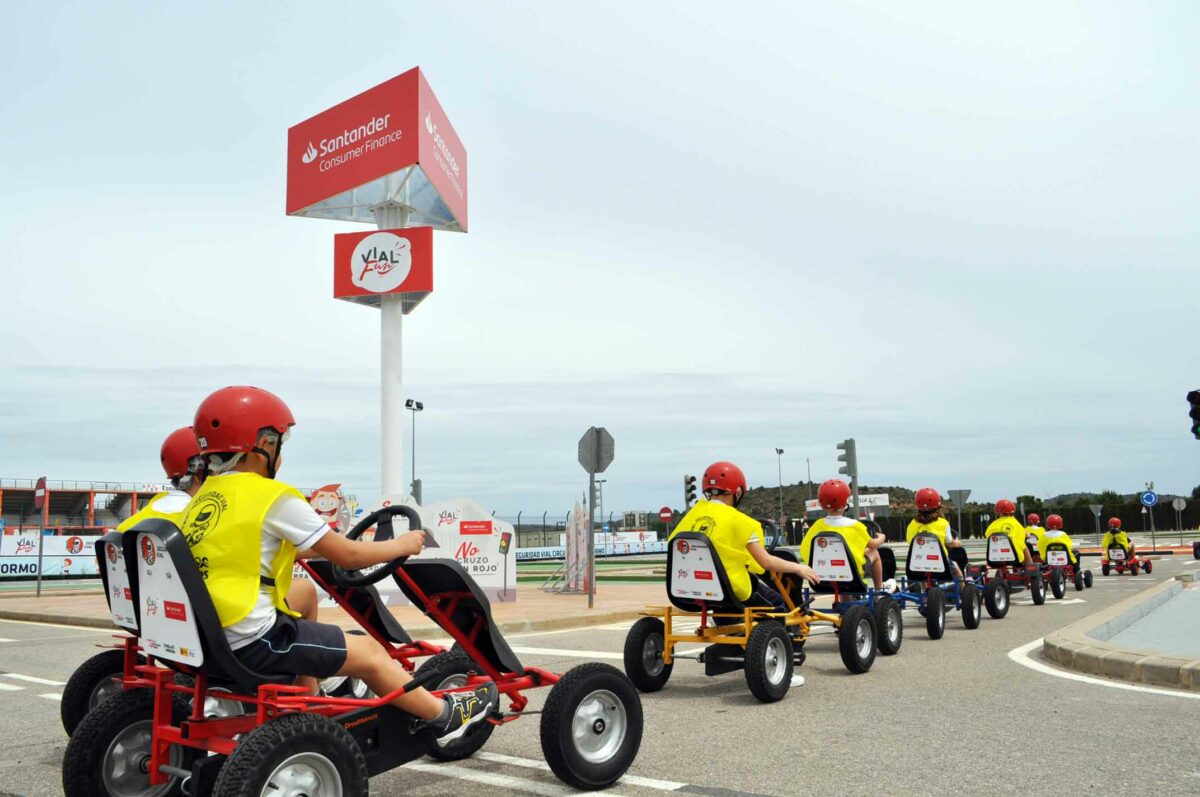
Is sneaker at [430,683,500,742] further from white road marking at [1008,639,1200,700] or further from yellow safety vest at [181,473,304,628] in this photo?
white road marking at [1008,639,1200,700]

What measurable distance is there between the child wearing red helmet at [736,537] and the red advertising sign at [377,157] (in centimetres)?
1543

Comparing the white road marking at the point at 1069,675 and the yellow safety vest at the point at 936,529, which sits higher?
the yellow safety vest at the point at 936,529

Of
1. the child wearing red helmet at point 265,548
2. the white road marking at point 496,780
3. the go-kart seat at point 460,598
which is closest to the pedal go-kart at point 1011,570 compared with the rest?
the white road marking at point 496,780

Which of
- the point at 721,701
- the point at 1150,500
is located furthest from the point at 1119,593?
the point at 1150,500

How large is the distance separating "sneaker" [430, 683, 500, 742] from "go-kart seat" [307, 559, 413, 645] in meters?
0.50

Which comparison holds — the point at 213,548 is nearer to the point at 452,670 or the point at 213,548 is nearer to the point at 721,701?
the point at 452,670

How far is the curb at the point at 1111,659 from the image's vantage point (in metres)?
6.90

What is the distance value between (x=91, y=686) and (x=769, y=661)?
14.4ft

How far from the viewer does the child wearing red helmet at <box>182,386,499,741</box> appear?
355 centimetres

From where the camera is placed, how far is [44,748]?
589 centimetres

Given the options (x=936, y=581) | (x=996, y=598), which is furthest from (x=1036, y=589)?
(x=936, y=581)

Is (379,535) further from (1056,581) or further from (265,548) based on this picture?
(1056,581)

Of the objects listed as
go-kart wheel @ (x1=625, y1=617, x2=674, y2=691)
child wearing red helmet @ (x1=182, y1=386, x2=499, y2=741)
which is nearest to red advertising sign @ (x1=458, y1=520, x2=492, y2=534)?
go-kart wheel @ (x1=625, y1=617, x2=674, y2=691)

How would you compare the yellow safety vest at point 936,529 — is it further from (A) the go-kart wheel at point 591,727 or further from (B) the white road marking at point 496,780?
(B) the white road marking at point 496,780
